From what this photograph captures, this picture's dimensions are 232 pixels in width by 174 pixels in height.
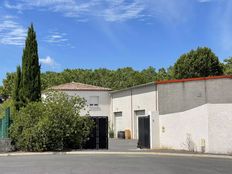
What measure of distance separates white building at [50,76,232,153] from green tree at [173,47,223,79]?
8997 mm

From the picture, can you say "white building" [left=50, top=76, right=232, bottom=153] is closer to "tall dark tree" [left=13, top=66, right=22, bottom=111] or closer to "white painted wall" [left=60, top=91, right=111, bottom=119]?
"white painted wall" [left=60, top=91, right=111, bottom=119]

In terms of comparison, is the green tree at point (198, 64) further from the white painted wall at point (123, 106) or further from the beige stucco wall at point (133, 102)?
the beige stucco wall at point (133, 102)

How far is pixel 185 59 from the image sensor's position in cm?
6050

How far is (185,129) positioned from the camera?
94.5 feet

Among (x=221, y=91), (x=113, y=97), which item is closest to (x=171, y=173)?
(x=221, y=91)

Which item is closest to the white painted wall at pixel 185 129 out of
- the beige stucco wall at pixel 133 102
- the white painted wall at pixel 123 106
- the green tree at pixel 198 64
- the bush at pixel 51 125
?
the bush at pixel 51 125

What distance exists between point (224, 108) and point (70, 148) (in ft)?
31.8

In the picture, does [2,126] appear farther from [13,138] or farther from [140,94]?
[140,94]

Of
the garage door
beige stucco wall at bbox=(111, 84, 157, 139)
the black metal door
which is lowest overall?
the black metal door

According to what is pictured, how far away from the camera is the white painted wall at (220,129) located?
26.6 meters

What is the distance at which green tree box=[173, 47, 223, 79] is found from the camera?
5969cm

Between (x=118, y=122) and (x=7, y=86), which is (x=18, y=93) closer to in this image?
(x=118, y=122)

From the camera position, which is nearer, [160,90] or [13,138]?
[13,138]

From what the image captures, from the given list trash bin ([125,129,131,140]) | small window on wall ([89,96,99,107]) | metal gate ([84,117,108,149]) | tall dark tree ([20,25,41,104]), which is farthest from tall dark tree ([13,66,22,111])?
small window on wall ([89,96,99,107])
